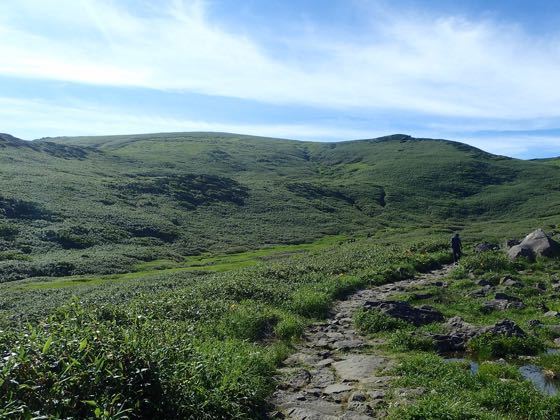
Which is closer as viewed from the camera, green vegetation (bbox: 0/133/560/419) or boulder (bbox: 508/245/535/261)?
green vegetation (bbox: 0/133/560/419)

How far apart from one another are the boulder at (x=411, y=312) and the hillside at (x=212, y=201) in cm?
4123

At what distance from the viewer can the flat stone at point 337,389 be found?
12664mm

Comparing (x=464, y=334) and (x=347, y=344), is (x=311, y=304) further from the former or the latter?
(x=464, y=334)

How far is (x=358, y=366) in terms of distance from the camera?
14.6 meters

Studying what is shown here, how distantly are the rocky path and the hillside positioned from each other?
40876 millimetres

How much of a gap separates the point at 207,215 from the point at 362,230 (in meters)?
31.5

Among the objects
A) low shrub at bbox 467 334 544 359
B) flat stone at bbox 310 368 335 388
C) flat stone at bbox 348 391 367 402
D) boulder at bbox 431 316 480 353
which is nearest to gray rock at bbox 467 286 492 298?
boulder at bbox 431 316 480 353

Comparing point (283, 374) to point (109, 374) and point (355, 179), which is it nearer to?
point (109, 374)

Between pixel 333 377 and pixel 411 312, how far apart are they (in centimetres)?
687

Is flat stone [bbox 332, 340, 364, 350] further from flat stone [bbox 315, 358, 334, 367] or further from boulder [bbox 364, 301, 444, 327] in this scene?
boulder [bbox 364, 301, 444, 327]

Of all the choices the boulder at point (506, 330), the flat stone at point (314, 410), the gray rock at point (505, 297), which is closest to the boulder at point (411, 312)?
the boulder at point (506, 330)

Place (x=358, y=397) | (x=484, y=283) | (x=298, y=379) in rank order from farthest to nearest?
1. (x=484, y=283)
2. (x=298, y=379)
3. (x=358, y=397)

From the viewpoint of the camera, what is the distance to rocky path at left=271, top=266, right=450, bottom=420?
1146 cm

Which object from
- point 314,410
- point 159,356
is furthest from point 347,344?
point 159,356
